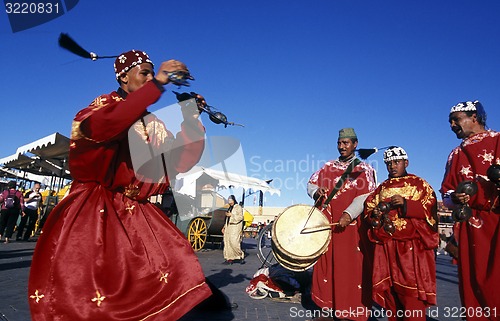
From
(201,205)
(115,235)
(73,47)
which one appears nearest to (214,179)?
(201,205)

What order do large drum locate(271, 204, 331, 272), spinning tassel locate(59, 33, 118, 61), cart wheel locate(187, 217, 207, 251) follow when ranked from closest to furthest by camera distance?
spinning tassel locate(59, 33, 118, 61), large drum locate(271, 204, 331, 272), cart wheel locate(187, 217, 207, 251)

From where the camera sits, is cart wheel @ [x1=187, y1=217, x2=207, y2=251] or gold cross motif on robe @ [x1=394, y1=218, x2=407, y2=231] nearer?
gold cross motif on robe @ [x1=394, y1=218, x2=407, y2=231]

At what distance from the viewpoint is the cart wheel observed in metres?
13.3

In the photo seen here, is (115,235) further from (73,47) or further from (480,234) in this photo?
(480,234)

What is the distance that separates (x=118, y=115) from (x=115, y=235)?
696mm

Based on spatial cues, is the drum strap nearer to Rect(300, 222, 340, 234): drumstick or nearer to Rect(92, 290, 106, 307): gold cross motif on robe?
Rect(300, 222, 340, 234): drumstick

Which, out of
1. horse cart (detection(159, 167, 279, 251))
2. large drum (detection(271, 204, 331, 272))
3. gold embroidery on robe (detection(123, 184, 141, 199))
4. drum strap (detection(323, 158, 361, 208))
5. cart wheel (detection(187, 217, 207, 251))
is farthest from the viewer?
cart wheel (detection(187, 217, 207, 251))

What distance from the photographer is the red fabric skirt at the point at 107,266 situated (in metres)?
1.94

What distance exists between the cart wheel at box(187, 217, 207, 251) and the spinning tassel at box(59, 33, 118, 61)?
11.0 m

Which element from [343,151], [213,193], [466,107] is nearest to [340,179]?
[343,151]

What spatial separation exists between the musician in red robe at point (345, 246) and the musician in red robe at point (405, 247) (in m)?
0.31

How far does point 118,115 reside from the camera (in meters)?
1.88

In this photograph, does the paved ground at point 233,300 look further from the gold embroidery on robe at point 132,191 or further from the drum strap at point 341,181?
the gold embroidery on robe at point 132,191

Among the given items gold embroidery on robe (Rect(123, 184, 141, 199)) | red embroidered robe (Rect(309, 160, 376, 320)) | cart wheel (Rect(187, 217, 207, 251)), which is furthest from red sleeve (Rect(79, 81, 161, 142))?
cart wheel (Rect(187, 217, 207, 251))
